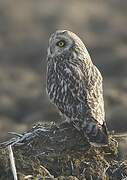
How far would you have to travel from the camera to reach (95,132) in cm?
934

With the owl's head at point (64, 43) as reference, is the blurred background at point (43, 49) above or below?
above

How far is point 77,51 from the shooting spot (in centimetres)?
1023

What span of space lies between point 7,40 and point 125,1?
4834mm

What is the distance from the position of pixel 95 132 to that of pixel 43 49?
56.9 ft

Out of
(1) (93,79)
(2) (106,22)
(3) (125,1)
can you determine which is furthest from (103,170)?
(3) (125,1)

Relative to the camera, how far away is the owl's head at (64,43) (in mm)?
10172

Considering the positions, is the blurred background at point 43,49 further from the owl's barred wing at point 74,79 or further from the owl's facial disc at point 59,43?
the owl's barred wing at point 74,79

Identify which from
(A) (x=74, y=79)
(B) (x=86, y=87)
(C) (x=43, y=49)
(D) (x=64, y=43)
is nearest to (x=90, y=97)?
(B) (x=86, y=87)

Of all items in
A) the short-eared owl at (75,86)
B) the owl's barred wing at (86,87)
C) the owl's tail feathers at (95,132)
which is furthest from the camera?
the owl's barred wing at (86,87)

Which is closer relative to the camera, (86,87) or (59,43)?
(86,87)

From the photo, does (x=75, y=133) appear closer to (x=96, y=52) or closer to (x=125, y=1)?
(x=96, y=52)

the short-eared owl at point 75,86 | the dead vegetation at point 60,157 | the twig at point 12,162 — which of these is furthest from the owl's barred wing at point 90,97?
the twig at point 12,162

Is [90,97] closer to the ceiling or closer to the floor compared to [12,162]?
closer to the ceiling

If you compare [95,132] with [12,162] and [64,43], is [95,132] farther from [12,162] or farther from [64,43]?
[64,43]
